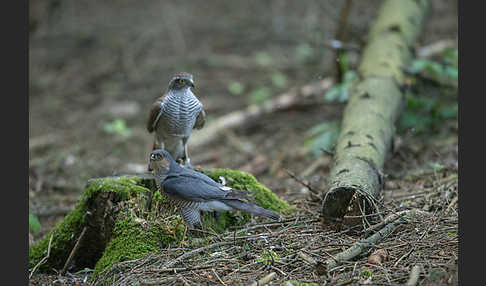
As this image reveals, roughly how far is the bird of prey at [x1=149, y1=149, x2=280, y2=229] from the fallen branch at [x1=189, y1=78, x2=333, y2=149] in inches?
208

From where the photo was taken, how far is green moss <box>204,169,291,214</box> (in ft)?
16.0

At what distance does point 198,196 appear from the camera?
4016 mm

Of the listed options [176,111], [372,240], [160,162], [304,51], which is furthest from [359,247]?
[304,51]

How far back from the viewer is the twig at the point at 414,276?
3.08m

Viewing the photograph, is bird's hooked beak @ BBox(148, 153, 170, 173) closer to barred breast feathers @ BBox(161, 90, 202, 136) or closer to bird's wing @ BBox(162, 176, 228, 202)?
bird's wing @ BBox(162, 176, 228, 202)

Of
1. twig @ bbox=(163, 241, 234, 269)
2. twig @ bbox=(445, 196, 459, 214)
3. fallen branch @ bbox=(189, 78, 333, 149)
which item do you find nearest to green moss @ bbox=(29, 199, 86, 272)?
twig @ bbox=(163, 241, 234, 269)

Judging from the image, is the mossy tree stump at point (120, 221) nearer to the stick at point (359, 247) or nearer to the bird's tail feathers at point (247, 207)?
the bird's tail feathers at point (247, 207)

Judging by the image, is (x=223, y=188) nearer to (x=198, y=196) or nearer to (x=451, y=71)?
(x=198, y=196)

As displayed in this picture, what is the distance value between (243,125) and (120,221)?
18.6ft

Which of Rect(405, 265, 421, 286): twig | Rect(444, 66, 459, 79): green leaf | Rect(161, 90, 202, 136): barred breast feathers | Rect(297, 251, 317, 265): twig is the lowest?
Rect(405, 265, 421, 286): twig

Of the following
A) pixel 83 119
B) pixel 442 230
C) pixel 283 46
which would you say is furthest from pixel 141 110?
pixel 442 230

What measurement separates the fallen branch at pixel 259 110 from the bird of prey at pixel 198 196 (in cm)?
529

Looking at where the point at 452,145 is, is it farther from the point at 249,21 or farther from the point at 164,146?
the point at 249,21

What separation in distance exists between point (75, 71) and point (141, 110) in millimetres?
2859
